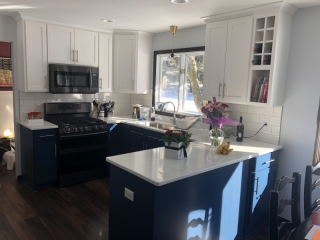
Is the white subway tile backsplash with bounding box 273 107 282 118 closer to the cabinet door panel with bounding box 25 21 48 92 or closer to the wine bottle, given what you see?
the wine bottle

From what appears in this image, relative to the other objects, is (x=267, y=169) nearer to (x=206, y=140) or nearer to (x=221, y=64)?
(x=206, y=140)

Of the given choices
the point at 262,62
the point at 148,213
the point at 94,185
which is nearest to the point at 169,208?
the point at 148,213

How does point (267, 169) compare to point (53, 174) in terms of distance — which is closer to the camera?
point (267, 169)

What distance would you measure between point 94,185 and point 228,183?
2.16m

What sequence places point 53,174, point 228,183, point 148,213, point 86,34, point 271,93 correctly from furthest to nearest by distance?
point 86,34 < point 53,174 < point 271,93 < point 228,183 < point 148,213

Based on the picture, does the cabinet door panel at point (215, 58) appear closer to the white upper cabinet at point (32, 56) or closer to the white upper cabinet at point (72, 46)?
the white upper cabinet at point (72, 46)

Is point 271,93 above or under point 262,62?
under

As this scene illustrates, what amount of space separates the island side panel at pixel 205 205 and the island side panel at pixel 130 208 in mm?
70

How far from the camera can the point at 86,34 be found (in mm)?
4102

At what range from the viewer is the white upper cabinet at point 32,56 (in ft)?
11.6

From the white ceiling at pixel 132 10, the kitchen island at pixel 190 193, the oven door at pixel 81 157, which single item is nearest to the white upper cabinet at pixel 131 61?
the white ceiling at pixel 132 10

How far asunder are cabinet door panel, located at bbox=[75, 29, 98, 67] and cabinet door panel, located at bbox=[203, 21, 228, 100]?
1901 millimetres

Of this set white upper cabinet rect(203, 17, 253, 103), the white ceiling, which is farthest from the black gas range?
white upper cabinet rect(203, 17, 253, 103)

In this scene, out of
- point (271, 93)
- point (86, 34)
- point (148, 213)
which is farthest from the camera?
point (86, 34)
